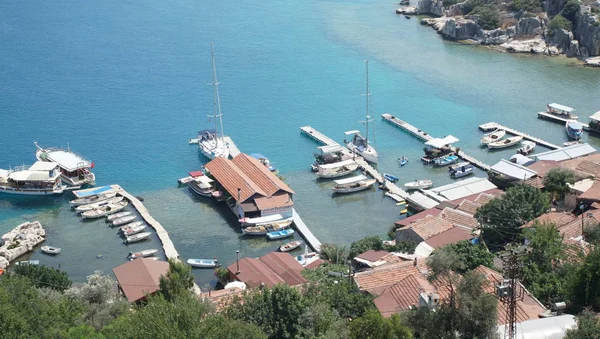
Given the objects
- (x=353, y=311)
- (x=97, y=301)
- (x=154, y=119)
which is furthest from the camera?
(x=154, y=119)

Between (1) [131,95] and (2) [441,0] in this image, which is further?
(2) [441,0]

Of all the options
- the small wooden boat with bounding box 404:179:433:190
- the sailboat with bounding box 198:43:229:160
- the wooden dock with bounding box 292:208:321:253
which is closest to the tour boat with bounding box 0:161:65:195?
the sailboat with bounding box 198:43:229:160

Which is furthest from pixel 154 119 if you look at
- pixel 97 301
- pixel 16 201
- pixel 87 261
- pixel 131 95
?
pixel 97 301

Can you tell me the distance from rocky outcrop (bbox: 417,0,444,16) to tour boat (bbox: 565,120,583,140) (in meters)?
51.7

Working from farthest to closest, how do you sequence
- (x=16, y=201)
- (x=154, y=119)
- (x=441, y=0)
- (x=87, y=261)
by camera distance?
1. (x=441, y=0)
2. (x=154, y=119)
3. (x=16, y=201)
4. (x=87, y=261)

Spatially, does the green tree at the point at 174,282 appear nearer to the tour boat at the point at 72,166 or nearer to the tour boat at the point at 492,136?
the tour boat at the point at 72,166

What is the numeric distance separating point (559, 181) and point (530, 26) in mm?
54622

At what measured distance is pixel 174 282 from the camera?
38.4m

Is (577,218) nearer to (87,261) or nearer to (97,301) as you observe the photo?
(97,301)

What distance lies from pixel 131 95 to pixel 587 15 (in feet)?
193

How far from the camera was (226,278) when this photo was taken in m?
46.1

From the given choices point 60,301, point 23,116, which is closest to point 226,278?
point 60,301

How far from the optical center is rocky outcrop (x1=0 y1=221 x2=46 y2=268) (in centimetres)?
4981

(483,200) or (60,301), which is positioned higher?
(60,301)
